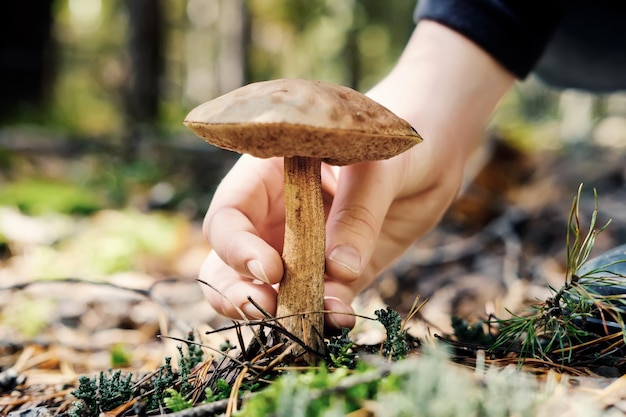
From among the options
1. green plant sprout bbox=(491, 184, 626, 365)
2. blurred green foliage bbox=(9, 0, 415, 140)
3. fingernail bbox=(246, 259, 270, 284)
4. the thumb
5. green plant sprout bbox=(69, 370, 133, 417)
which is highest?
blurred green foliage bbox=(9, 0, 415, 140)

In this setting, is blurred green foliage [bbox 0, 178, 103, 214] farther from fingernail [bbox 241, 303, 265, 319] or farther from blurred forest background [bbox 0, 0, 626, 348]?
fingernail [bbox 241, 303, 265, 319]

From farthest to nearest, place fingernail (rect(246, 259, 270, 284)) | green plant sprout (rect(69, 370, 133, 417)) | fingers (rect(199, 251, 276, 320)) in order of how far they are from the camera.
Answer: fingers (rect(199, 251, 276, 320))
fingernail (rect(246, 259, 270, 284))
green plant sprout (rect(69, 370, 133, 417))

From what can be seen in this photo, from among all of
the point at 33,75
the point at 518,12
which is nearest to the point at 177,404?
the point at 518,12

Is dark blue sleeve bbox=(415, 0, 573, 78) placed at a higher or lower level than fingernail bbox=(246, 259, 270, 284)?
higher

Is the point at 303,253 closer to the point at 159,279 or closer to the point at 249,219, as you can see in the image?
the point at 249,219

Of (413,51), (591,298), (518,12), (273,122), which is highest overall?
(518,12)

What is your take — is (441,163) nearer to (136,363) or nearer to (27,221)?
(136,363)

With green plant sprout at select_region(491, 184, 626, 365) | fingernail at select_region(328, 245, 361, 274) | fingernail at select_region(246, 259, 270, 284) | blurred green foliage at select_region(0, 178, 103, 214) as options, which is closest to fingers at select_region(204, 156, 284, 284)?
fingernail at select_region(246, 259, 270, 284)
